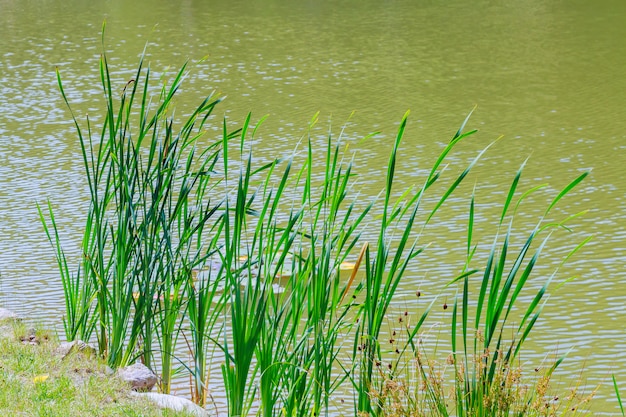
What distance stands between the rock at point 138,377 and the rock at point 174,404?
0.40 feet

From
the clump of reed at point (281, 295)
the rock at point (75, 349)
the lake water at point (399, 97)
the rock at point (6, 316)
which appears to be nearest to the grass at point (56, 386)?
the rock at point (75, 349)

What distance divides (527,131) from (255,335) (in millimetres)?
5726

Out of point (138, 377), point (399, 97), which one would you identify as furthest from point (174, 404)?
point (399, 97)

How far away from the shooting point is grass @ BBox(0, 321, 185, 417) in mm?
2785

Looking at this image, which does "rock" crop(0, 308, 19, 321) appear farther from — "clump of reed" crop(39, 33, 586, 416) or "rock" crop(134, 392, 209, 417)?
"rock" crop(134, 392, 209, 417)

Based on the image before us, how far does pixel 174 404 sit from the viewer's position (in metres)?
2.97

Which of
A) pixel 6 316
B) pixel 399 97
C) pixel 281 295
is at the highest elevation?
pixel 281 295

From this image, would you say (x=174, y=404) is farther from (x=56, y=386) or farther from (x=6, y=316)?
(x=6, y=316)

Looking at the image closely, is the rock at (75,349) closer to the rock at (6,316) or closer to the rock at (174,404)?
the rock at (174,404)

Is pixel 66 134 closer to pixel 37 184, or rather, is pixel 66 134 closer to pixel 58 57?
pixel 37 184

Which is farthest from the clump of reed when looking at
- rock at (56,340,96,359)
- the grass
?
the grass

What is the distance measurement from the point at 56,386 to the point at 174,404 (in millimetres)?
338

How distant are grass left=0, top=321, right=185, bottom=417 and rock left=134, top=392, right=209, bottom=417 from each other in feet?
0.14

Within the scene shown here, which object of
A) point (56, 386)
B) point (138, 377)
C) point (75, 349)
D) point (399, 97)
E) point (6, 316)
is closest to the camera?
point (56, 386)
